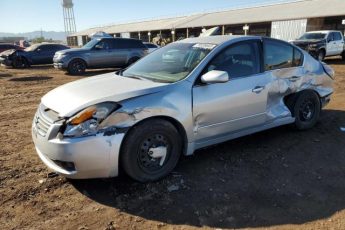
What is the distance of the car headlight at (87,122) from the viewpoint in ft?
11.4

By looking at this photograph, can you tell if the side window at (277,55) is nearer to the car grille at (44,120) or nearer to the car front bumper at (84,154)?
the car front bumper at (84,154)

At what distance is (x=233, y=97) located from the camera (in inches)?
175

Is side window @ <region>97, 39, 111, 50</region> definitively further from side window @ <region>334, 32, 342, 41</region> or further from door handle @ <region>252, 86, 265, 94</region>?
door handle @ <region>252, 86, 265, 94</region>

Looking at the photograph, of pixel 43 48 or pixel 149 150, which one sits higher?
pixel 43 48

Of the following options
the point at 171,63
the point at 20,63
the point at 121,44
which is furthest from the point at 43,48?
the point at 171,63

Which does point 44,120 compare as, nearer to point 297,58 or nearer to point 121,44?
point 297,58

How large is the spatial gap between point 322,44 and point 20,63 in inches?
656

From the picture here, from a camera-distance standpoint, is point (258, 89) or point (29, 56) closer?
point (258, 89)

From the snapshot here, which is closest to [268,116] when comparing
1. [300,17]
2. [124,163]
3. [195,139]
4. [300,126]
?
[300,126]

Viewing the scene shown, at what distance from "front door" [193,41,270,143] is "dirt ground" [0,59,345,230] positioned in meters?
0.48

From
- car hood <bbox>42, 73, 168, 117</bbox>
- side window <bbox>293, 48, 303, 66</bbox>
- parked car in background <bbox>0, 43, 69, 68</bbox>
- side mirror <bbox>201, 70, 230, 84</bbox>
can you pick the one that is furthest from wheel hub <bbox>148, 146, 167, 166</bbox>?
parked car in background <bbox>0, 43, 69, 68</bbox>

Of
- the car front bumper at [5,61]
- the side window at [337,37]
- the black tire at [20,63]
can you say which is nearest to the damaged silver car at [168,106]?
the side window at [337,37]

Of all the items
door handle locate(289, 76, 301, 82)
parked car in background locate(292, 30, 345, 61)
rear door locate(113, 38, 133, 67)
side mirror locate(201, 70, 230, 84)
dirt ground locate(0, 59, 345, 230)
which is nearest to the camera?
dirt ground locate(0, 59, 345, 230)

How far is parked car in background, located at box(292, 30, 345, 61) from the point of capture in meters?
18.1
